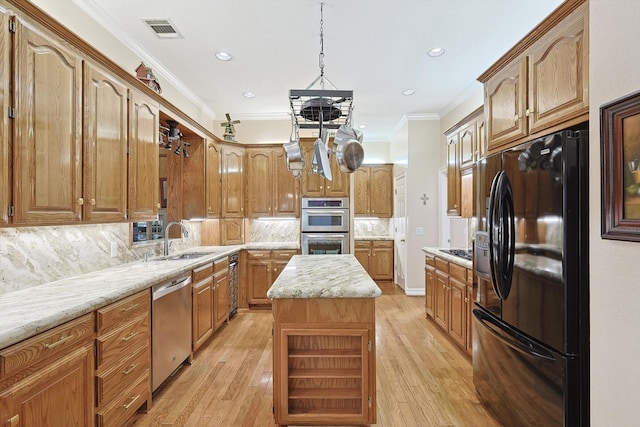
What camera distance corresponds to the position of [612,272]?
130cm

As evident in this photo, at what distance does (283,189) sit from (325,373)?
3297mm

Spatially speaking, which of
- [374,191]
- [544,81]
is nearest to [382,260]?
[374,191]

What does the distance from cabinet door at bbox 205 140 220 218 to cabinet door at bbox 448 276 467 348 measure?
3.10m

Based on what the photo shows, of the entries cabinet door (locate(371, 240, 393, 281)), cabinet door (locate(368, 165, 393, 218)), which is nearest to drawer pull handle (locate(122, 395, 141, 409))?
cabinet door (locate(371, 240, 393, 281))

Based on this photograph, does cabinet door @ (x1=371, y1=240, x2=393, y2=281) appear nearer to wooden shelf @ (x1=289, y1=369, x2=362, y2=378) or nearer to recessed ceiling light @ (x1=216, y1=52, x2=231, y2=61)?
recessed ceiling light @ (x1=216, y1=52, x2=231, y2=61)

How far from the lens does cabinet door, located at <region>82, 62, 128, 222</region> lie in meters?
2.02

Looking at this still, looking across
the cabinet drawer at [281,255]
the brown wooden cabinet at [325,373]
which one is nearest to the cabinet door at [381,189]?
the cabinet drawer at [281,255]

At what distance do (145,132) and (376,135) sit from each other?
4990 mm

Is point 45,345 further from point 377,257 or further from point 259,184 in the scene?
point 377,257

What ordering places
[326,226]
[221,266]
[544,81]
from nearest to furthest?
[544,81], [221,266], [326,226]

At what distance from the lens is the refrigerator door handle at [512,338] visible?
1.67m

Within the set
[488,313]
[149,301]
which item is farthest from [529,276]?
[149,301]

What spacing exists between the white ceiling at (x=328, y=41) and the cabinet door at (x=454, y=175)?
830mm

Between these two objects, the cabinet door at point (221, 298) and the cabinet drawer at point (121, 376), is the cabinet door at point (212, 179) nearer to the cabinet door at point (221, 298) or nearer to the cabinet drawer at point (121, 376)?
the cabinet door at point (221, 298)
